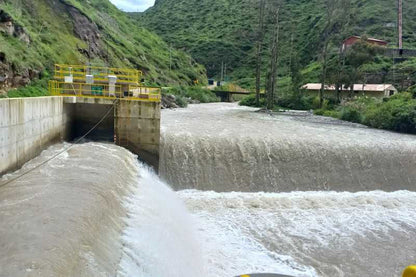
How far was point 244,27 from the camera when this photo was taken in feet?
324

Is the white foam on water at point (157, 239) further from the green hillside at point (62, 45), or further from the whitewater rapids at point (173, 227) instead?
the green hillside at point (62, 45)

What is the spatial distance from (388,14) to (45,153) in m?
83.0

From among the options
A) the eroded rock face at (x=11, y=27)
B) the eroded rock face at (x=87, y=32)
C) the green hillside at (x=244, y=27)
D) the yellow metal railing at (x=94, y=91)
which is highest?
the green hillside at (x=244, y=27)

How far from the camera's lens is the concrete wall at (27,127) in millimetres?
9891

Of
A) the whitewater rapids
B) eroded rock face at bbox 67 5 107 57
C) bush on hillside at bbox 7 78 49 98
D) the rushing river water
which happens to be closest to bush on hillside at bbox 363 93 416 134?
the rushing river water

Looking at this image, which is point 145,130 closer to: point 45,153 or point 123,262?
point 45,153

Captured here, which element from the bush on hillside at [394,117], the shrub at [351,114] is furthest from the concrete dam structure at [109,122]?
the shrub at [351,114]

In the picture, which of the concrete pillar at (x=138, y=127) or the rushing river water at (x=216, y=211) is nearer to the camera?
the rushing river water at (x=216, y=211)

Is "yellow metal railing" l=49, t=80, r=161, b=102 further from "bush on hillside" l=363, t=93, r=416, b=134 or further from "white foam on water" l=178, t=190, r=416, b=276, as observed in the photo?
"bush on hillside" l=363, t=93, r=416, b=134

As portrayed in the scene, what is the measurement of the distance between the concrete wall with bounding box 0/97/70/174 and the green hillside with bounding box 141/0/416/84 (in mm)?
52758

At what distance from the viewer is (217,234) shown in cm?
1020

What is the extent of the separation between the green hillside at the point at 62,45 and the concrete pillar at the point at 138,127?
25.0ft

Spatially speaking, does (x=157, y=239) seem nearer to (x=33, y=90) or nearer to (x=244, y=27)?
(x=33, y=90)

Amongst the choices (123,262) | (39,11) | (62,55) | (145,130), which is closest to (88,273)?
Result: (123,262)
